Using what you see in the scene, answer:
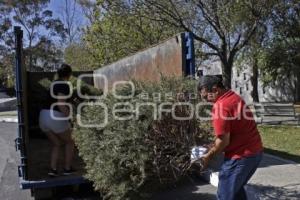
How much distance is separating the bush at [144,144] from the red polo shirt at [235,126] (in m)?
1.18

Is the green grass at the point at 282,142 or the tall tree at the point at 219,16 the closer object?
the green grass at the point at 282,142

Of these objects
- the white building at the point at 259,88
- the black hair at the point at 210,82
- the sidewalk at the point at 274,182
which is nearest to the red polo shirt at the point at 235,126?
the black hair at the point at 210,82

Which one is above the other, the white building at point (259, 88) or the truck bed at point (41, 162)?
the white building at point (259, 88)

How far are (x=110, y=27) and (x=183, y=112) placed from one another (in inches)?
655

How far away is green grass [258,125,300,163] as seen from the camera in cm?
956

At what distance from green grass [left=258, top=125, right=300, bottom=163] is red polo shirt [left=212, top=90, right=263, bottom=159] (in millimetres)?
4040

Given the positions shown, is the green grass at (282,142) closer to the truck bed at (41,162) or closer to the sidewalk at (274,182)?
the sidewalk at (274,182)

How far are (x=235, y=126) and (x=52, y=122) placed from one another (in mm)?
3460

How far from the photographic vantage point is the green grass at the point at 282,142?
9.56 meters

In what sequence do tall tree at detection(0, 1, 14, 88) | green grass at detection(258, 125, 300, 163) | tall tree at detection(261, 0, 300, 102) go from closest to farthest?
green grass at detection(258, 125, 300, 163) → tall tree at detection(261, 0, 300, 102) → tall tree at detection(0, 1, 14, 88)

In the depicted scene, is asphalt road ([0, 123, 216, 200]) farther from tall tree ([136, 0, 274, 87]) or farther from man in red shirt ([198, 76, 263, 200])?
tall tree ([136, 0, 274, 87])

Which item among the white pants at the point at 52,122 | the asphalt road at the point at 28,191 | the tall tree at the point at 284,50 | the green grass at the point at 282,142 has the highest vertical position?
the tall tree at the point at 284,50

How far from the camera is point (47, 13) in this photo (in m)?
55.6

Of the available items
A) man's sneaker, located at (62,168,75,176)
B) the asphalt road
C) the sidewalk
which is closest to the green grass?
the sidewalk
